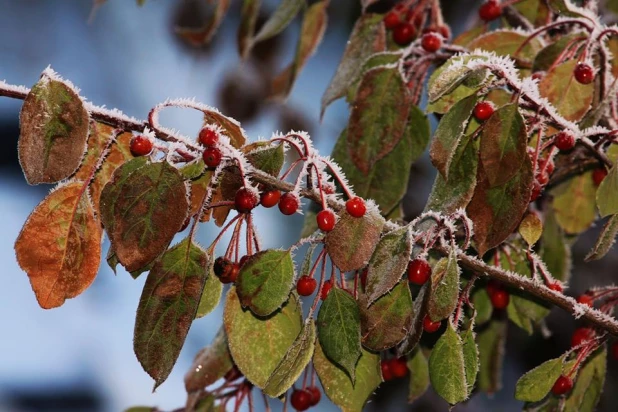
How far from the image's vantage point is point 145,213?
0.71 m

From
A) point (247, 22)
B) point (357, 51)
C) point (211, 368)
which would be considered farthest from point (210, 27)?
point (211, 368)

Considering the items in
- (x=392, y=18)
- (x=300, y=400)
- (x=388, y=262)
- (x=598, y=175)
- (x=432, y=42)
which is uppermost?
(x=392, y=18)

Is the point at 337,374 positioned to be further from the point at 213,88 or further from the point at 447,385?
the point at 213,88

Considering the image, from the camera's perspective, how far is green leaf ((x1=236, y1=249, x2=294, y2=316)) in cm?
76

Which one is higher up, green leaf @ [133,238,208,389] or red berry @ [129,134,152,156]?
red berry @ [129,134,152,156]

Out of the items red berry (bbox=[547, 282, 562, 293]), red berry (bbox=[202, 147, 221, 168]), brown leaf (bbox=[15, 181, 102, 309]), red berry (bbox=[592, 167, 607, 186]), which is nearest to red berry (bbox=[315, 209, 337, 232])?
red berry (bbox=[202, 147, 221, 168])

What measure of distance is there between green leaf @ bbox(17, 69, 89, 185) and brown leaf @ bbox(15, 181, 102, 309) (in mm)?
51

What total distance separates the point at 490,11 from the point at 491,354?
523 mm

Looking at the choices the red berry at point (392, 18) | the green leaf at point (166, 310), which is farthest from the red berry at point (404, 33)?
the green leaf at point (166, 310)

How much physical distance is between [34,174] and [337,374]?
0.36 meters

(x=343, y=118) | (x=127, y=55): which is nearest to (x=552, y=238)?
(x=343, y=118)

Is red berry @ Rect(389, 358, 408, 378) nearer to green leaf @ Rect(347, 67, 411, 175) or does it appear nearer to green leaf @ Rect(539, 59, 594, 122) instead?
green leaf @ Rect(347, 67, 411, 175)

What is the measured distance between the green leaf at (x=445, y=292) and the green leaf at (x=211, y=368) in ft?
1.21

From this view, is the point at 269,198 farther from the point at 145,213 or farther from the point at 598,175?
the point at 598,175
